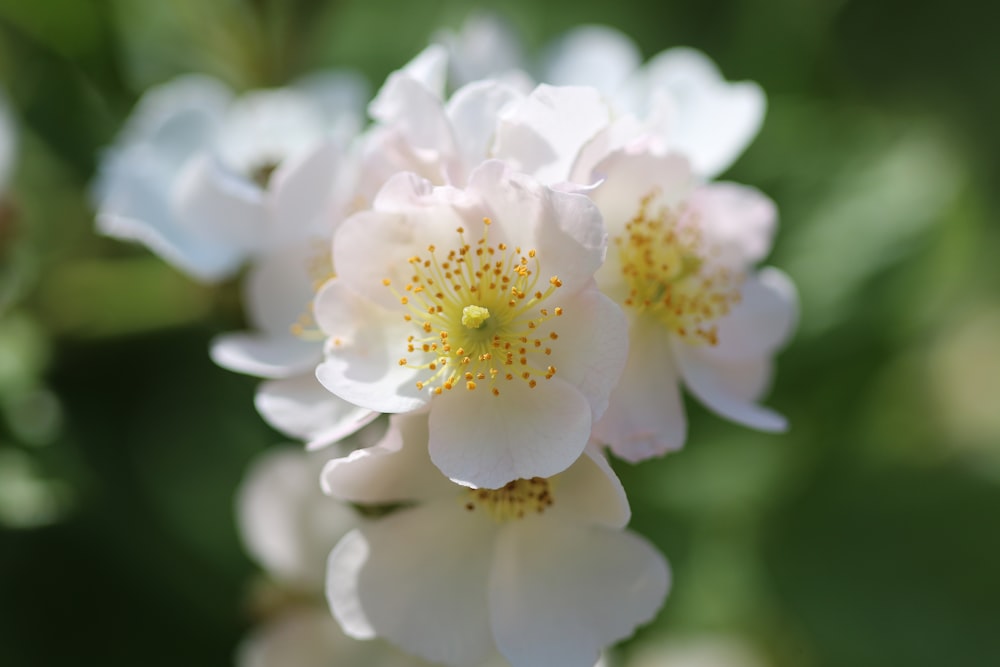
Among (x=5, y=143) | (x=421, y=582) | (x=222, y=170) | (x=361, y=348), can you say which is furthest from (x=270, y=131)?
(x=421, y=582)

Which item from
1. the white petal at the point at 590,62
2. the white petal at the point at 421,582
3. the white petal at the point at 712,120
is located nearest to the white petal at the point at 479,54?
the white petal at the point at 590,62

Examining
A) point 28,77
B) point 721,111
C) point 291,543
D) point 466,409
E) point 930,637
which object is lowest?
point 930,637

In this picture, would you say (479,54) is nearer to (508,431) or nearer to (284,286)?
(284,286)

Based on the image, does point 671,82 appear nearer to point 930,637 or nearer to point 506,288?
point 506,288

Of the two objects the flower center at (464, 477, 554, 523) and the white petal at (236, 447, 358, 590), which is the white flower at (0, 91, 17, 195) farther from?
the flower center at (464, 477, 554, 523)

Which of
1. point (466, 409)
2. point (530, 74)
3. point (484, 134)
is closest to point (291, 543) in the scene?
point (466, 409)

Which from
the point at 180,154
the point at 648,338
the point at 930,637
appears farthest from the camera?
the point at 930,637

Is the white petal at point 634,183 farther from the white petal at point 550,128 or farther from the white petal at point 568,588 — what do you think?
the white petal at point 568,588
